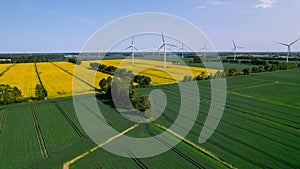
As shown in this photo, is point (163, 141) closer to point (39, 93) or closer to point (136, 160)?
point (136, 160)

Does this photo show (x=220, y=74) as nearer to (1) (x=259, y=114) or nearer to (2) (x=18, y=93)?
(1) (x=259, y=114)

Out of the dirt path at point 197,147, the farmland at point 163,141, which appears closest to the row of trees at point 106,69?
the farmland at point 163,141

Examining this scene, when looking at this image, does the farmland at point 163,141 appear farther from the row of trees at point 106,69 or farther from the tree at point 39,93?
the row of trees at point 106,69

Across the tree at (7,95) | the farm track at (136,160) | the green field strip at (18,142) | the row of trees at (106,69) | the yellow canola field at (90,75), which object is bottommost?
the farm track at (136,160)

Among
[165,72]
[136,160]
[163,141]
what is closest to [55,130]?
[136,160]

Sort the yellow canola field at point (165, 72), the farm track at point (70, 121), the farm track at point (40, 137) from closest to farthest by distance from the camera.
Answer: the farm track at point (40, 137), the farm track at point (70, 121), the yellow canola field at point (165, 72)

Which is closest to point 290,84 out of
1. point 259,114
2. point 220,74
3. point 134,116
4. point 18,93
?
point 220,74

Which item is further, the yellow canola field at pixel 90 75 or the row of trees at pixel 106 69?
the row of trees at pixel 106 69

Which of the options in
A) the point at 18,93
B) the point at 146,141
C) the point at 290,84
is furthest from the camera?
the point at 290,84

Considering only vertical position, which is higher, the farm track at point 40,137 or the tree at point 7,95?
the tree at point 7,95
